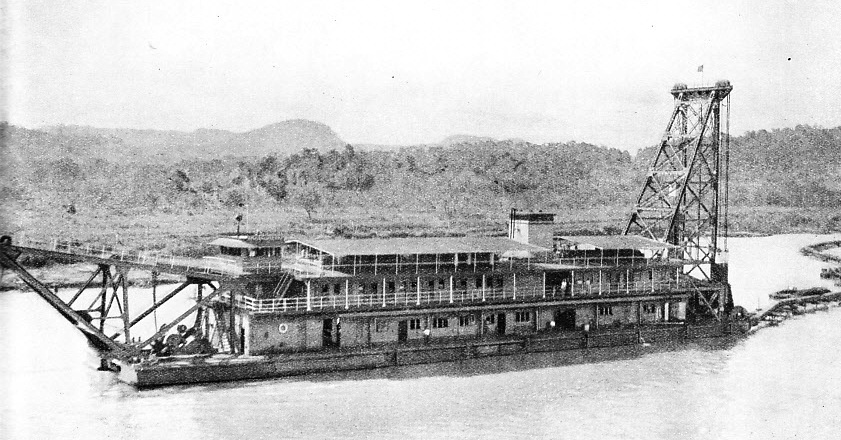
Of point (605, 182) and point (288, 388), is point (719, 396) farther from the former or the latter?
point (605, 182)

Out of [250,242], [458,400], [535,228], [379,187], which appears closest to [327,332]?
[250,242]

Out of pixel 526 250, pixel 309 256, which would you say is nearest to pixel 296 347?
pixel 309 256

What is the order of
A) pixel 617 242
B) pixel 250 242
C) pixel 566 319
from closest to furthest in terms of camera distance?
pixel 250 242 → pixel 566 319 → pixel 617 242

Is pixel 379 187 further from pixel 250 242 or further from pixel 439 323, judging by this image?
pixel 250 242

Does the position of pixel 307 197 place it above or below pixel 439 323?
above

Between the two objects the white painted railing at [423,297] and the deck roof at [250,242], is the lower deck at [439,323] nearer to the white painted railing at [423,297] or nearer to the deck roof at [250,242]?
the white painted railing at [423,297]

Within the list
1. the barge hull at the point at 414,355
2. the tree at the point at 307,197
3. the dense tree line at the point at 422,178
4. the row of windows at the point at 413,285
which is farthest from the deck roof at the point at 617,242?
the dense tree line at the point at 422,178
